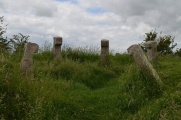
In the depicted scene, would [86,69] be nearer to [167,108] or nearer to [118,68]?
[118,68]

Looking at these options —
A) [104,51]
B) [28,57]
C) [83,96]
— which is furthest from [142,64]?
[104,51]

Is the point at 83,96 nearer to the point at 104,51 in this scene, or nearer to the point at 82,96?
the point at 82,96

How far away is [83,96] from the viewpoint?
9.13m

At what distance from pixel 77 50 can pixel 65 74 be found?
12.9 feet

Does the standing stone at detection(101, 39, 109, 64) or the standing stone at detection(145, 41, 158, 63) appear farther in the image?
the standing stone at detection(101, 39, 109, 64)

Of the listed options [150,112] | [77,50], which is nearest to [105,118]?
[150,112]

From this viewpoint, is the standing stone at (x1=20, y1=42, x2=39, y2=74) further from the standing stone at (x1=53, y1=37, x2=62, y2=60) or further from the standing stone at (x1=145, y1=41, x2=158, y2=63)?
the standing stone at (x1=145, y1=41, x2=158, y2=63)

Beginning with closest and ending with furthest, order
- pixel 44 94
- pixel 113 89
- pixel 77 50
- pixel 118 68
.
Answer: pixel 44 94, pixel 113 89, pixel 118 68, pixel 77 50

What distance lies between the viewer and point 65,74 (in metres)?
11.7

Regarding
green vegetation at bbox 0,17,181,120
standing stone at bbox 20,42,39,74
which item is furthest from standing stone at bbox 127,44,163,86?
standing stone at bbox 20,42,39,74

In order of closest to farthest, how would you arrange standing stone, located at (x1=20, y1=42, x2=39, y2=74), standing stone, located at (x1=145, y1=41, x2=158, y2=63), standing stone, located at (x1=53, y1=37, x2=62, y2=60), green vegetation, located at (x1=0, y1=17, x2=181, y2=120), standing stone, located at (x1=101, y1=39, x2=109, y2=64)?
green vegetation, located at (x1=0, y1=17, x2=181, y2=120) → standing stone, located at (x1=20, y1=42, x2=39, y2=74) → standing stone, located at (x1=145, y1=41, x2=158, y2=63) → standing stone, located at (x1=101, y1=39, x2=109, y2=64) → standing stone, located at (x1=53, y1=37, x2=62, y2=60)

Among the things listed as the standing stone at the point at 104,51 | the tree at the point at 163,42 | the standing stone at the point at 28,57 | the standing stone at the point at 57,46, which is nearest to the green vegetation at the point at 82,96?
the standing stone at the point at 28,57

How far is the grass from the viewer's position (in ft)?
21.6

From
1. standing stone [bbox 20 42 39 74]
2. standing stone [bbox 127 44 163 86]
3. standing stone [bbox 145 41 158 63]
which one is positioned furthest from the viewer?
standing stone [bbox 145 41 158 63]
